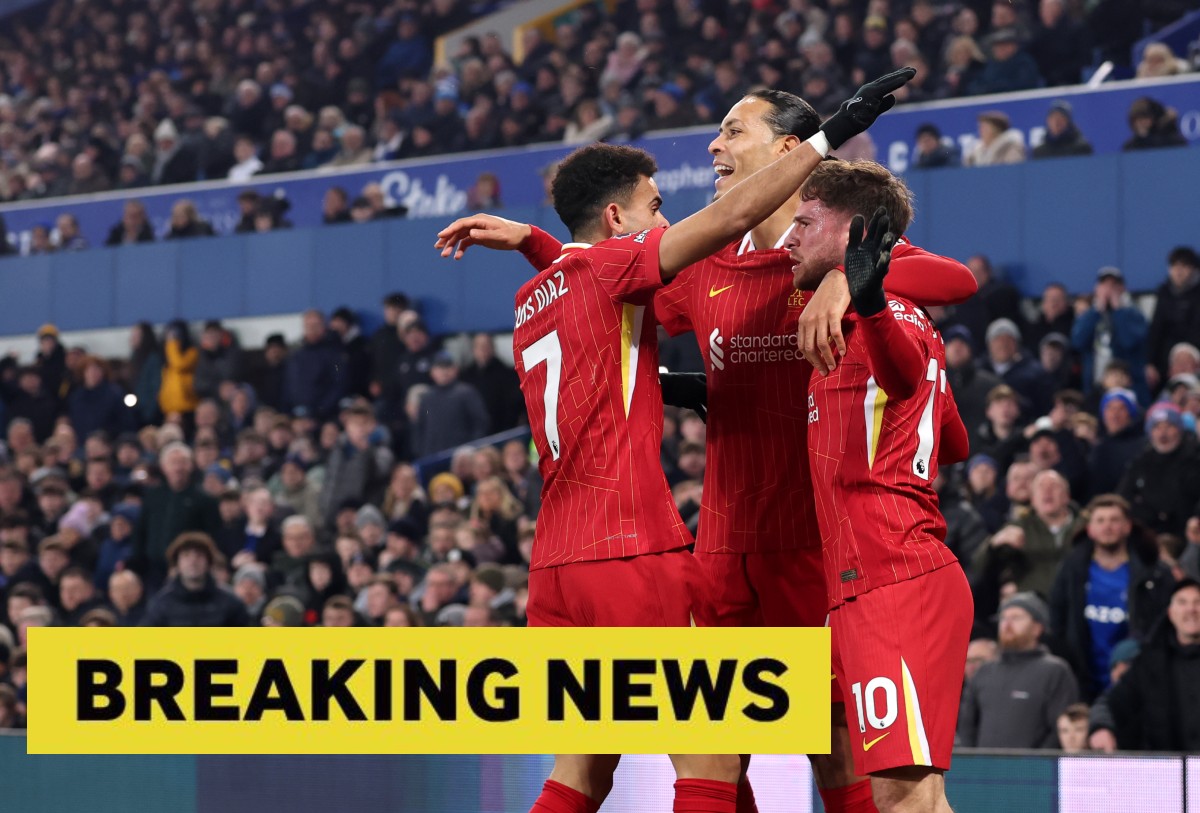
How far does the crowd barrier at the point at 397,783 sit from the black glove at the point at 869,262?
98.2 inches

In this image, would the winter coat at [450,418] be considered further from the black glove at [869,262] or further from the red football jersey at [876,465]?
the black glove at [869,262]

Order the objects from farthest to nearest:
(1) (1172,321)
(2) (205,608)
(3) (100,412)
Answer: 1. (3) (100,412)
2. (1) (1172,321)
3. (2) (205,608)

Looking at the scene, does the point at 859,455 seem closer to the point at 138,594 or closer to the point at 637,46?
Result: the point at 138,594

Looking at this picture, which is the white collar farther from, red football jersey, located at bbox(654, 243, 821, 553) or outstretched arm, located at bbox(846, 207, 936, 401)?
outstretched arm, located at bbox(846, 207, 936, 401)

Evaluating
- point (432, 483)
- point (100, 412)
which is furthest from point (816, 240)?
point (100, 412)

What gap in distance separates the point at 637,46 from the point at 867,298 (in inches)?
502

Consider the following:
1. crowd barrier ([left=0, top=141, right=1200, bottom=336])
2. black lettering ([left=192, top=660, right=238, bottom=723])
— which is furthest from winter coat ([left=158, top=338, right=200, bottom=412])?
black lettering ([left=192, top=660, right=238, bottom=723])

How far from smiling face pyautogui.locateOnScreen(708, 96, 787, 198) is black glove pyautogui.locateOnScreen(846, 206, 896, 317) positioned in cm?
95

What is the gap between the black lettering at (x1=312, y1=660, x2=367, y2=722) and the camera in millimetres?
4242

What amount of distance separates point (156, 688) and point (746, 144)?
6.94 ft

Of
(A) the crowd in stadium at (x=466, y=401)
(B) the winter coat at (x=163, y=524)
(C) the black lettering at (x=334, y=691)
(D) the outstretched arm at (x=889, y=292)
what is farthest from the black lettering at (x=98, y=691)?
(B) the winter coat at (x=163, y=524)

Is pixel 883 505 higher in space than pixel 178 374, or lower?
lower

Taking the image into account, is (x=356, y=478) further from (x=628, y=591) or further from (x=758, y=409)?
(x=628, y=591)

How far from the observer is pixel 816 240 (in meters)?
4.45
